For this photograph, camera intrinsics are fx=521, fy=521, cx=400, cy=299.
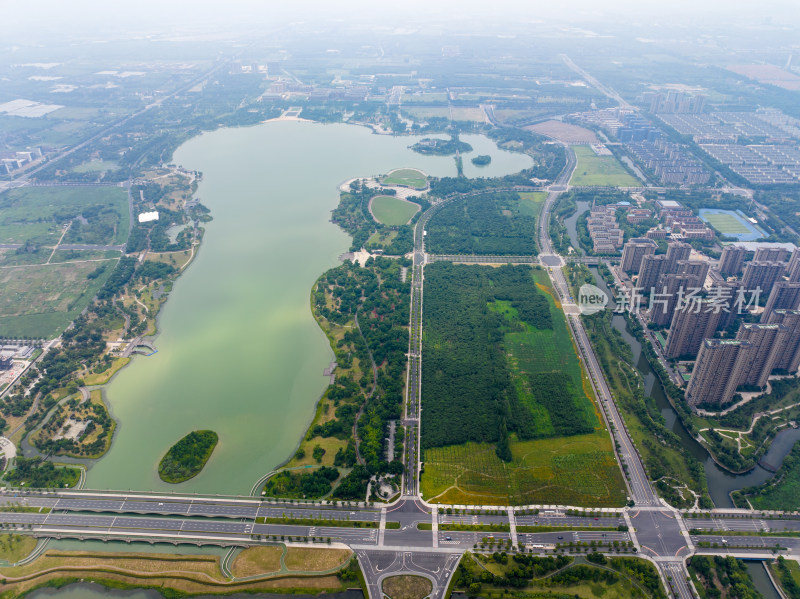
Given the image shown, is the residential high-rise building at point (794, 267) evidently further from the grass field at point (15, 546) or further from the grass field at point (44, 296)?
the grass field at point (44, 296)

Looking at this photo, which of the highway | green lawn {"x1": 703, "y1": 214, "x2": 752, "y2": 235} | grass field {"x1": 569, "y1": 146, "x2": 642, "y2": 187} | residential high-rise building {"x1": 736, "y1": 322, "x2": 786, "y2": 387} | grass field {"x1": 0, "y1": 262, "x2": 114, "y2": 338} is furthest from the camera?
grass field {"x1": 569, "y1": 146, "x2": 642, "y2": 187}

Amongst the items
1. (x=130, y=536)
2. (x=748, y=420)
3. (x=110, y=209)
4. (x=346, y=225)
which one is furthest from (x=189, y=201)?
(x=748, y=420)

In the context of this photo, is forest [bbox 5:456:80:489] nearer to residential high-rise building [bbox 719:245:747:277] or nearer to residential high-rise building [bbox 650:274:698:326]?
residential high-rise building [bbox 650:274:698:326]

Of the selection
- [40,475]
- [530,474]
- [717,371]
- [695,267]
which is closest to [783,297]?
[695,267]

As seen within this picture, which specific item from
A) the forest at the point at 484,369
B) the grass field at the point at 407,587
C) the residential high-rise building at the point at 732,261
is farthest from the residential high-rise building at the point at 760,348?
the grass field at the point at 407,587

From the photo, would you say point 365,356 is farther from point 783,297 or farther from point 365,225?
point 783,297

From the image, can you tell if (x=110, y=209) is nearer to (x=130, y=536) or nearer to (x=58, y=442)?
(x=58, y=442)

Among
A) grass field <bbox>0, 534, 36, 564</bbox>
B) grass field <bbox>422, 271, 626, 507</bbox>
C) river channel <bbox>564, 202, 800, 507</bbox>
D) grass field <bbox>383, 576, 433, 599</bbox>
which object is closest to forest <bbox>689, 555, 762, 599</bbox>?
river channel <bbox>564, 202, 800, 507</bbox>
